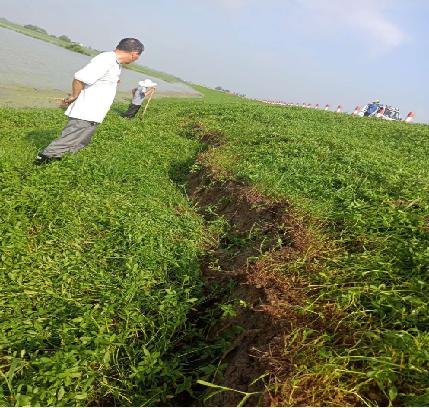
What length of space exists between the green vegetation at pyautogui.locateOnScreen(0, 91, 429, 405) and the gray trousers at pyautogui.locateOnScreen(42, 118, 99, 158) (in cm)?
24

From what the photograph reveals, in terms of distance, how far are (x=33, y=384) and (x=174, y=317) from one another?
124 cm

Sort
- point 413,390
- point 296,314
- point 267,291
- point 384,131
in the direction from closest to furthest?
1. point 413,390
2. point 296,314
3. point 267,291
4. point 384,131

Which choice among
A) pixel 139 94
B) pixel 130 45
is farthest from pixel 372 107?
pixel 130 45

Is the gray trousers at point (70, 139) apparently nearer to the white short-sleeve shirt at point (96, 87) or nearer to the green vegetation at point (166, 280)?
the white short-sleeve shirt at point (96, 87)

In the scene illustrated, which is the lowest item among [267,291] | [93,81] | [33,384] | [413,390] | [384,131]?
[33,384]

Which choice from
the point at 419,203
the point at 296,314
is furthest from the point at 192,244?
the point at 419,203

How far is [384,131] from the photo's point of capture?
41.9 feet

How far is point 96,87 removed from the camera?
623 cm

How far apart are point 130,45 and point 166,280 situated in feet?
13.3

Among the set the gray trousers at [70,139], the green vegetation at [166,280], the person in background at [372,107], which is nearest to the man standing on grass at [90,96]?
the gray trousers at [70,139]

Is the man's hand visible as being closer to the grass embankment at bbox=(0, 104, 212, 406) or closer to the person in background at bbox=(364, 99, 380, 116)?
the grass embankment at bbox=(0, 104, 212, 406)

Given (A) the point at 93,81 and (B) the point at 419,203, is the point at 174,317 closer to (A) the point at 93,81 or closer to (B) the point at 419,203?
(B) the point at 419,203

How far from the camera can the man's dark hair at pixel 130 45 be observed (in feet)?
20.4

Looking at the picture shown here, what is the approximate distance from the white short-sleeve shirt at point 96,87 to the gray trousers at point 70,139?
0.13m
